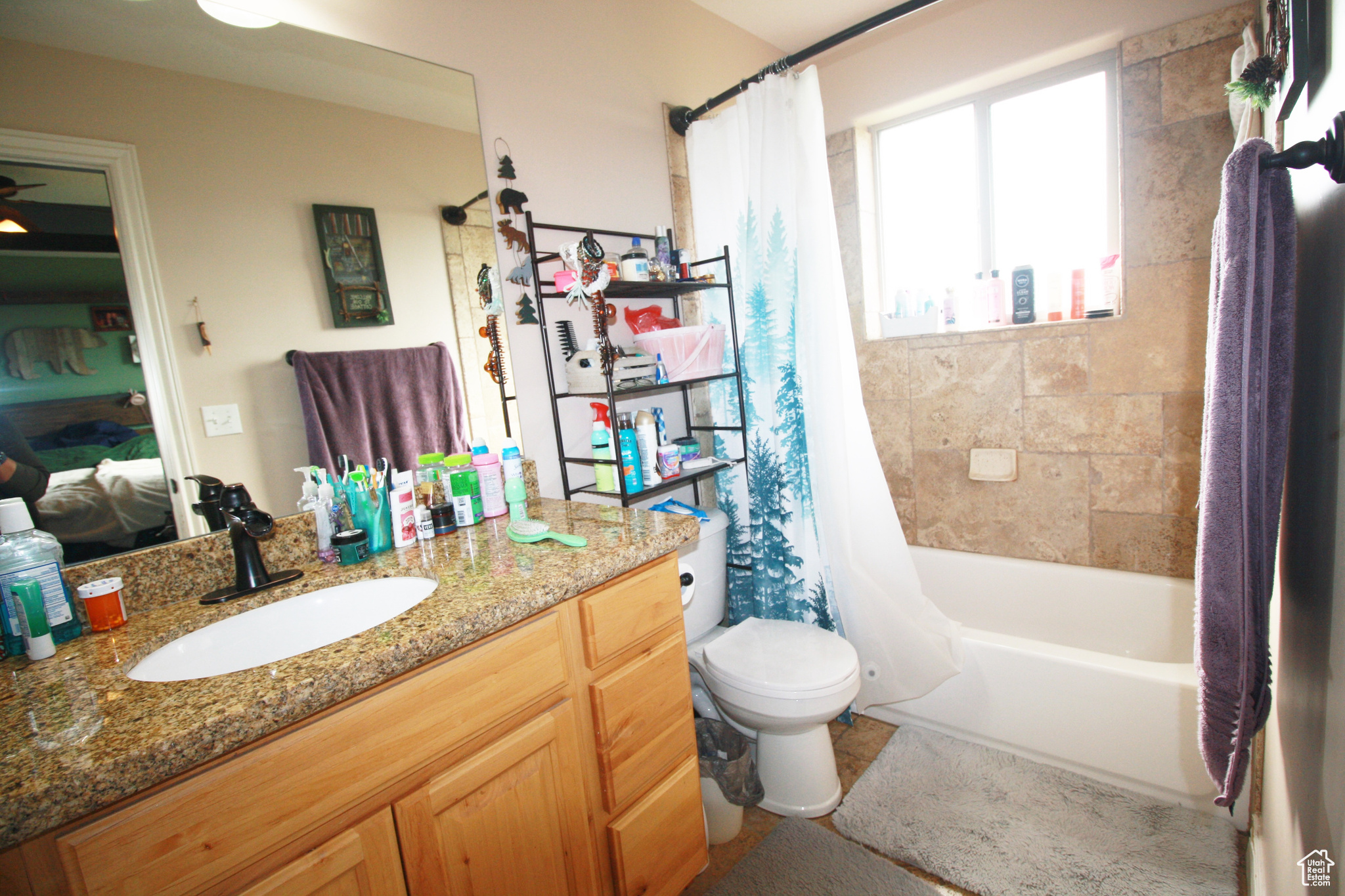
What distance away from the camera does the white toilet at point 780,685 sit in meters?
1.54

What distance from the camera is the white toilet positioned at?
1539 millimetres

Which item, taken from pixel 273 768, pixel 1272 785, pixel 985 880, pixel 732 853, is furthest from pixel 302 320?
pixel 1272 785

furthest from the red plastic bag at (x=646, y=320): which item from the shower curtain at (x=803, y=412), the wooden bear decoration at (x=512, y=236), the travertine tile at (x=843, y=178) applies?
the travertine tile at (x=843, y=178)

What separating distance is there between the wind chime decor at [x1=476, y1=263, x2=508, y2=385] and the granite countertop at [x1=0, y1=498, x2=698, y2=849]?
22.0 inches

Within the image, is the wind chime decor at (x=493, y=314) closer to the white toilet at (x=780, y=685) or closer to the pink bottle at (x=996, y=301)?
the white toilet at (x=780, y=685)

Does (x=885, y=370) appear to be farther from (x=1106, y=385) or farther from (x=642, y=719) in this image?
(x=642, y=719)

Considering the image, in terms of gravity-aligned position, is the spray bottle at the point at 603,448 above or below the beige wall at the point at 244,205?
below

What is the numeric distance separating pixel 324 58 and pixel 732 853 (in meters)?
2.14

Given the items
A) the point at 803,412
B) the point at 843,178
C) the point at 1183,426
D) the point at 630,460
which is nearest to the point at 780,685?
the point at 630,460

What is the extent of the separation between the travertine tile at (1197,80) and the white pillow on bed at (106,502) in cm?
278

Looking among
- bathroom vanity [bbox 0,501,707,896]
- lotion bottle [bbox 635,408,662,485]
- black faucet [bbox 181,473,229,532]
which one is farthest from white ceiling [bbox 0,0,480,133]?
bathroom vanity [bbox 0,501,707,896]

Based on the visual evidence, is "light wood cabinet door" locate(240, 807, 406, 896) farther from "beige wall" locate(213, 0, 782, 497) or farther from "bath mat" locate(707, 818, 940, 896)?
"beige wall" locate(213, 0, 782, 497)

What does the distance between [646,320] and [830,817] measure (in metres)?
1.57

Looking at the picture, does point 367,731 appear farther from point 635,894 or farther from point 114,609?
point 635,894
